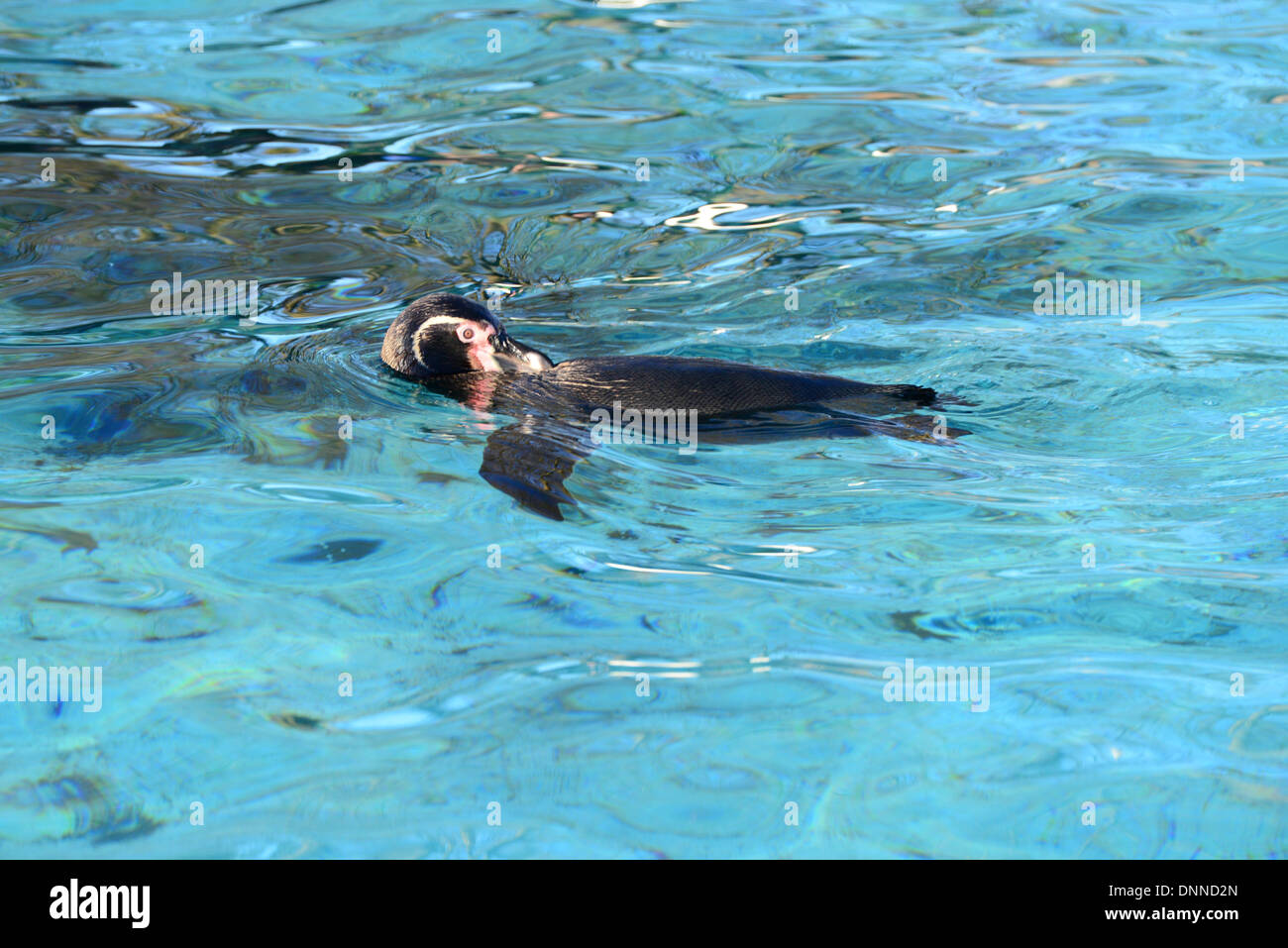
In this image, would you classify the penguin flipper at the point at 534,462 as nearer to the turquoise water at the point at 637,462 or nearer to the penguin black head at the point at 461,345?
the turquoise water at the point at 637,462

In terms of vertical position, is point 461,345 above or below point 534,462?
above

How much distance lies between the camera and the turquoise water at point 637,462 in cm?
329

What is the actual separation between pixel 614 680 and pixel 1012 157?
22.2ft

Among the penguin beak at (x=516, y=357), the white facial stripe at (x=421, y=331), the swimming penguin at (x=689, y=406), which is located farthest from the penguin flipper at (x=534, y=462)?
the white facial stripe at (x=421, y=331)

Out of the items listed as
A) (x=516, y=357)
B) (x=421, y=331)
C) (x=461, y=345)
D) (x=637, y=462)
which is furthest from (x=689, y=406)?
(x=421, y=331)

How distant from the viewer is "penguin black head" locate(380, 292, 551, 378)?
5.84 metres

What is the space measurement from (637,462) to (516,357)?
1035mm

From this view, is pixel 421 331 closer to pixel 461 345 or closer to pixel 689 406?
pixel 461 345

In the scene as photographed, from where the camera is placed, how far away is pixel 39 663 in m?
3.78

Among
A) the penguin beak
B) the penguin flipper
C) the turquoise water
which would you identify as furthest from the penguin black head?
the penguin flipper

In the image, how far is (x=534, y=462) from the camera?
499 centimetres

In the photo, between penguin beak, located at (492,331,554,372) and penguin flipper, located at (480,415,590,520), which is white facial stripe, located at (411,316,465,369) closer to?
penguin beak, located at (492,331,554,372)

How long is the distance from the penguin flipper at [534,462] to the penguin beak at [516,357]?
0.42 meters

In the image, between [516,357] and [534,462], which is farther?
[516,357]
